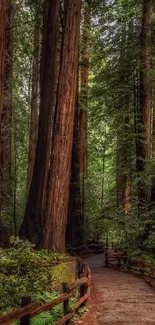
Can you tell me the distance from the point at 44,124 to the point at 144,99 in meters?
7.78

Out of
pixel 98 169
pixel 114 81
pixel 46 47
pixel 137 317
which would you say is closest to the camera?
pixel 137 317

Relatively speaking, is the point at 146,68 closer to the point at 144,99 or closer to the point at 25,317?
the point at 144,99

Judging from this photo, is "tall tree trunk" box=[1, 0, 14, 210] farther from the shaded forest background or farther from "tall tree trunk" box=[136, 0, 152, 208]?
"tall tree trunk" box=[136, 0, 152, 208]

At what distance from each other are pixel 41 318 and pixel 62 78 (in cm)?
852

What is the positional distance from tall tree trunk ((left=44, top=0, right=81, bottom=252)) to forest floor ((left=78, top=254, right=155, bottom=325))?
227cm

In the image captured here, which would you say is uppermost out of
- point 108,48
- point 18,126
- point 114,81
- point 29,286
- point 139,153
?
point 108,48

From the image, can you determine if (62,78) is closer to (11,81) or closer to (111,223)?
(11,81)

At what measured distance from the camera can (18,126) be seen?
21812 millimetres

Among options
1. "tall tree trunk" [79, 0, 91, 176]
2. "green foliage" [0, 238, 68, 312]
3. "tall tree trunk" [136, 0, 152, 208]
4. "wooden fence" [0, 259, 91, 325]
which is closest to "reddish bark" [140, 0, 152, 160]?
"tall tree trunk" [136, 0, 152, 208]

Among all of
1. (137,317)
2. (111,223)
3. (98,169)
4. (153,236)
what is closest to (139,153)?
(111,223)

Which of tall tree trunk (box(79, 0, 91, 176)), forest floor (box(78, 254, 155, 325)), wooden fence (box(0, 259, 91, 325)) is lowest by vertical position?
forest floor (box(78, 254, 155, 325))

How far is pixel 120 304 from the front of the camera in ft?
35.3

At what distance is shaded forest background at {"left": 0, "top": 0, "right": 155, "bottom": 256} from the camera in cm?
1427

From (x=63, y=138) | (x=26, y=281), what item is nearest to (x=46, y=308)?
(x=26, y=281)
